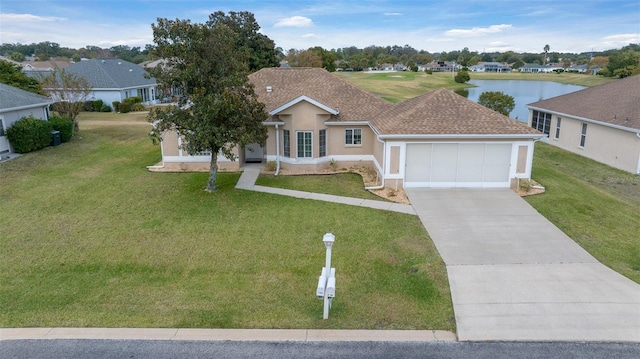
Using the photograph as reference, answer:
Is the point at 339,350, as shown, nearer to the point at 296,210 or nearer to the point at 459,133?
the point at 296,210

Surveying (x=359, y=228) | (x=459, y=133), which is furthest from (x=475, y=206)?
(x=359, y=228)

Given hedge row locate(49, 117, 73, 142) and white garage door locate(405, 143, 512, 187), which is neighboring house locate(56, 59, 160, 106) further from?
white garage door locate(405, 143, 512, 187)

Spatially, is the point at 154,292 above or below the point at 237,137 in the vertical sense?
below

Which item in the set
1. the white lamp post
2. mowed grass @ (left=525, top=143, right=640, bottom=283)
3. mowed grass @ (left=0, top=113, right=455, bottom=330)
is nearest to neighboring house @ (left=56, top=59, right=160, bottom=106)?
mowed grass @ (left=0, top=113, right=455, bottom=330)

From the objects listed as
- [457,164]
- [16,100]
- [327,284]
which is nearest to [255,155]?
[457,164]

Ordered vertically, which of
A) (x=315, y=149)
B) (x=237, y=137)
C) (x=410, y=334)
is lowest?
(x=410, y=334)

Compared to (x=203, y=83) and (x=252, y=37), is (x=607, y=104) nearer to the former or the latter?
(x=203, y=83)

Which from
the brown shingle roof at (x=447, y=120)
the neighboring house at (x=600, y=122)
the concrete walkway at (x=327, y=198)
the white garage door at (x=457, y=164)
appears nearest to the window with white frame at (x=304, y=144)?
the concrete walkway at (x=327, y=198)
